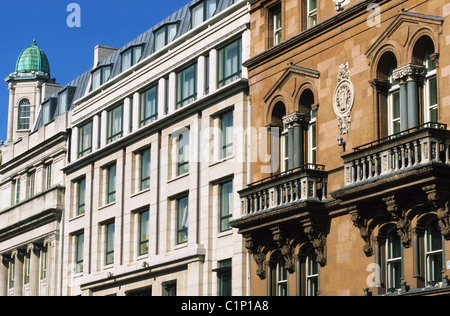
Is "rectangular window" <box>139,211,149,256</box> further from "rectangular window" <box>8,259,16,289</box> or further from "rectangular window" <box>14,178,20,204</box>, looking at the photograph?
"rectangular window" <box>14,178,20,204</box>

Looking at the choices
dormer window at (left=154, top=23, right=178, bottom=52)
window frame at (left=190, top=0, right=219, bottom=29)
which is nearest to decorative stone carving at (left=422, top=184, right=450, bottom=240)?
window frame at (left=190, top=0, right=219, bottom=29)

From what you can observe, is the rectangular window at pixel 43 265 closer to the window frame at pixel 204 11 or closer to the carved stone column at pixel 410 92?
the window frame at pixel 204 11

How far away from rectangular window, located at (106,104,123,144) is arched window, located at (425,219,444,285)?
29064 mm

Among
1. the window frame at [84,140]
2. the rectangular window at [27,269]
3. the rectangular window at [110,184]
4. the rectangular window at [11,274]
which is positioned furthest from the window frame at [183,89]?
the rectangular window at [11,274]

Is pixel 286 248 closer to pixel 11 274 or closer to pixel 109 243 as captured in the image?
pixel 109 243

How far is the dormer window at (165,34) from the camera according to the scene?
62.9 metres

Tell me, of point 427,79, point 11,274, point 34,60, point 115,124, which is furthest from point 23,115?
point 427,79

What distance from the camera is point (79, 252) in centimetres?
6944

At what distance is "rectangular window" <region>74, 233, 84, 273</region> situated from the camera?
69062 mm

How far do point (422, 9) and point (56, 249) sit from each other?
3618 cm

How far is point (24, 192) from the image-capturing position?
78.0 meters

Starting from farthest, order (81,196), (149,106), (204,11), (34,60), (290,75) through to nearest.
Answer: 1. (34,60)
2. (81,196)
3. (149,106)
4. (204,11)
5. (290,75)

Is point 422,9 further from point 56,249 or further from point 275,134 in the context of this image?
point 56,249

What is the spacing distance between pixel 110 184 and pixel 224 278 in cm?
1483
